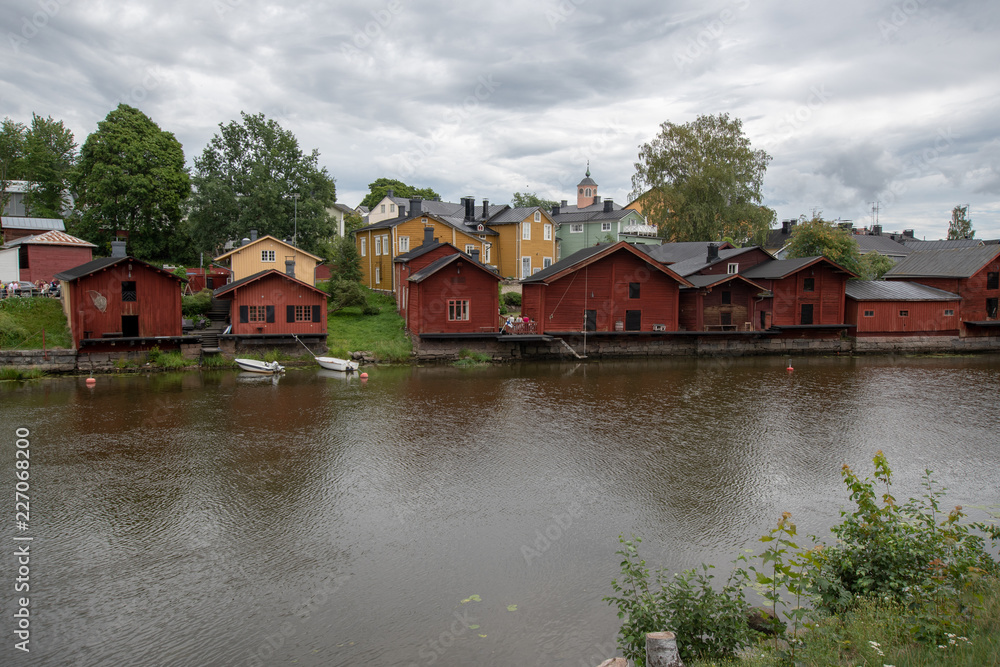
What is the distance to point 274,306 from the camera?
3203 cm

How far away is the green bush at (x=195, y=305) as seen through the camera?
3469cm

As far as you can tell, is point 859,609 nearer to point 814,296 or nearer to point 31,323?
point 31,323

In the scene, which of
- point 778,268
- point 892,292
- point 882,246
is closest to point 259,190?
point 778,268

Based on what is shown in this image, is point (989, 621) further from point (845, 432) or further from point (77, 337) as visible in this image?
point (77, 337)

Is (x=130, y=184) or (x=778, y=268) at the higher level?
(x=130, y=184)

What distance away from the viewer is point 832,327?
39.7 metres

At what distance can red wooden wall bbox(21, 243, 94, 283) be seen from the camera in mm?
35656

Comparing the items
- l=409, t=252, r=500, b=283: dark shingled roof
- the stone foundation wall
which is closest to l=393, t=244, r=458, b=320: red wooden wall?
l=409, t=252, r=500, b=283: dark shingled roof

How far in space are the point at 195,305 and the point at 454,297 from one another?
14.6 meters

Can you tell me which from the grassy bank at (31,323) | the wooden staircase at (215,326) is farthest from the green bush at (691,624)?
the grassy bank at (31,323)

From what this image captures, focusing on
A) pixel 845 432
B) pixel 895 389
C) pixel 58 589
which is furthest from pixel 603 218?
pixel 58 589

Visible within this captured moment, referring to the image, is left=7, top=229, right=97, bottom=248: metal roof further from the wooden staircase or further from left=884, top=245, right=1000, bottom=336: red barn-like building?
left=884, top=245, right=1000, bottom=336: red barn-like building

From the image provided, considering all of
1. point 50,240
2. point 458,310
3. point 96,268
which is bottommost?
point 458,310

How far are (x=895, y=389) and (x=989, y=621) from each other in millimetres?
23508
